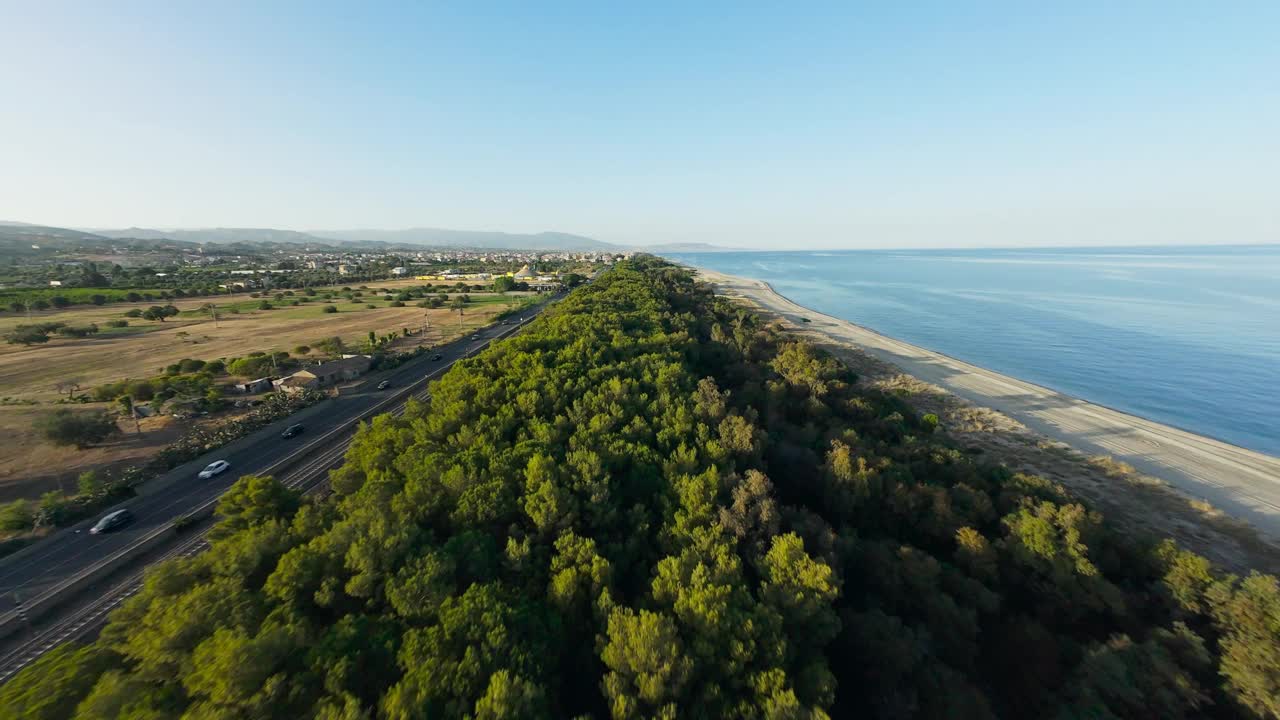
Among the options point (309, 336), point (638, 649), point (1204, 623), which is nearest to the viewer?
point (638, 649)

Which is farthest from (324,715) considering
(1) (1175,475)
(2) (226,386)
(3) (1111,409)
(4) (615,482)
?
(3) (1111,409)

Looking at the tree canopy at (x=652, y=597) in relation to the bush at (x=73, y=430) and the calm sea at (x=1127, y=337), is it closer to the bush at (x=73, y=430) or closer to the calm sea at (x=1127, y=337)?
the bush at (x=73, y=430)

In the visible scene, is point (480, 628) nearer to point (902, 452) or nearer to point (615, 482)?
point (615, 482)

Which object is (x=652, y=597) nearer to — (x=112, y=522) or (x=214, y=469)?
(x=112, y=522)

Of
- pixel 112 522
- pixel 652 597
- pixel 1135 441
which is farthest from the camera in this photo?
pixel 1135 441

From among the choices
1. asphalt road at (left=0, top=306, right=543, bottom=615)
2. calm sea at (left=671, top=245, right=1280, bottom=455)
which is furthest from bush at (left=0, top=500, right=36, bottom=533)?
calm sea at (left=671, top=245, right=1280, bottom=455)

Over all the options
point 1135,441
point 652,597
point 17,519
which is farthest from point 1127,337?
point 17,519
